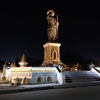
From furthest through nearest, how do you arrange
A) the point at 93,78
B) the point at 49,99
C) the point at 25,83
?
1. the point at 93,78
2. the point at 25,83
3. the point at 49,99

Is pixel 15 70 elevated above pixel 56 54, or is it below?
below

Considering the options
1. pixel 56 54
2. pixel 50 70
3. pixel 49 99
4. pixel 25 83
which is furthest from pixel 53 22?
pixel 49 99

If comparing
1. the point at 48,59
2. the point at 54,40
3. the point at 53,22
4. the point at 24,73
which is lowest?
the point at 24,73

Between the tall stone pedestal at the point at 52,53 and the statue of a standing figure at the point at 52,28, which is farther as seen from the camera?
the statue of a standing figure at the point at 52,28

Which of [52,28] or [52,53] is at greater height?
[52,28]

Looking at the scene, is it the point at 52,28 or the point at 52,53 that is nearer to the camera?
the point at 52,53

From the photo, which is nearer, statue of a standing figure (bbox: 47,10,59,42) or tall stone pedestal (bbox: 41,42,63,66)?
tall stone pedestal (bbox: 41,42,63,66)

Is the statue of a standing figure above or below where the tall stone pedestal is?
above

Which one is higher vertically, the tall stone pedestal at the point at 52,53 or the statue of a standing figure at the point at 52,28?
the statue of a standing figure at the point at 52,28

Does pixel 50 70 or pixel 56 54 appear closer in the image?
pixel 50 70

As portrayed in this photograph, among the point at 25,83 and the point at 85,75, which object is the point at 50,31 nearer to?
the point at 85,75

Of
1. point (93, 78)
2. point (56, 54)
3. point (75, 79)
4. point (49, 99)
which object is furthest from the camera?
point (56, 54)

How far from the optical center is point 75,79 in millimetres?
17781

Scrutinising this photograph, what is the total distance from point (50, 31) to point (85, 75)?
31.9ft
